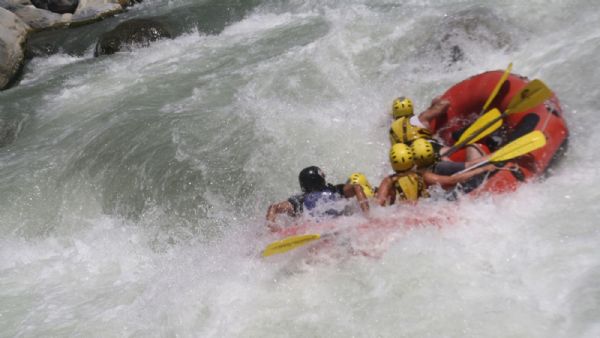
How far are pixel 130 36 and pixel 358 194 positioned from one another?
7.25m

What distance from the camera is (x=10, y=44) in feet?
33.4

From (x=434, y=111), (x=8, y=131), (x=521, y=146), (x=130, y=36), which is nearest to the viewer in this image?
(x=521, y=146)

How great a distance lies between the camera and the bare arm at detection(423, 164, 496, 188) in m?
4.29

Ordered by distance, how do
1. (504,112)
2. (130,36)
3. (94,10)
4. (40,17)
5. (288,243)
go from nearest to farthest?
(288,243) < (504,112) < (130,36) < (40,17) < (94,10)

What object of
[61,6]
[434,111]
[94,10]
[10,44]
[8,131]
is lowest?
[8,131]

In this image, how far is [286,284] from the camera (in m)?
4.02

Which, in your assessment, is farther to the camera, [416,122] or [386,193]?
[416,122]

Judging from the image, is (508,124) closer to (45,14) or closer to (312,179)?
(312,179)

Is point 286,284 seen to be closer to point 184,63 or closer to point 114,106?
point 114,106

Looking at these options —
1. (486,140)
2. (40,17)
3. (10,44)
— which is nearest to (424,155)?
(486,140)

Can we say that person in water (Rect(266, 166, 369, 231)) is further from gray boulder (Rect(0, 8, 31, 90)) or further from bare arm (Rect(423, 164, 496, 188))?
gray boulder (Rect(0, 8, 31, 90))

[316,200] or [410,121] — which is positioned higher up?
[410,121]

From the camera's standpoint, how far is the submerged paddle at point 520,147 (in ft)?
13.9

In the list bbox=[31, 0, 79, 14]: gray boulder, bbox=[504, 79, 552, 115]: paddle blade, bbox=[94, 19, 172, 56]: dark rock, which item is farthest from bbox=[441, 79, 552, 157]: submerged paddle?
bbox=[31, 0, 79, 14]: gray boulder
